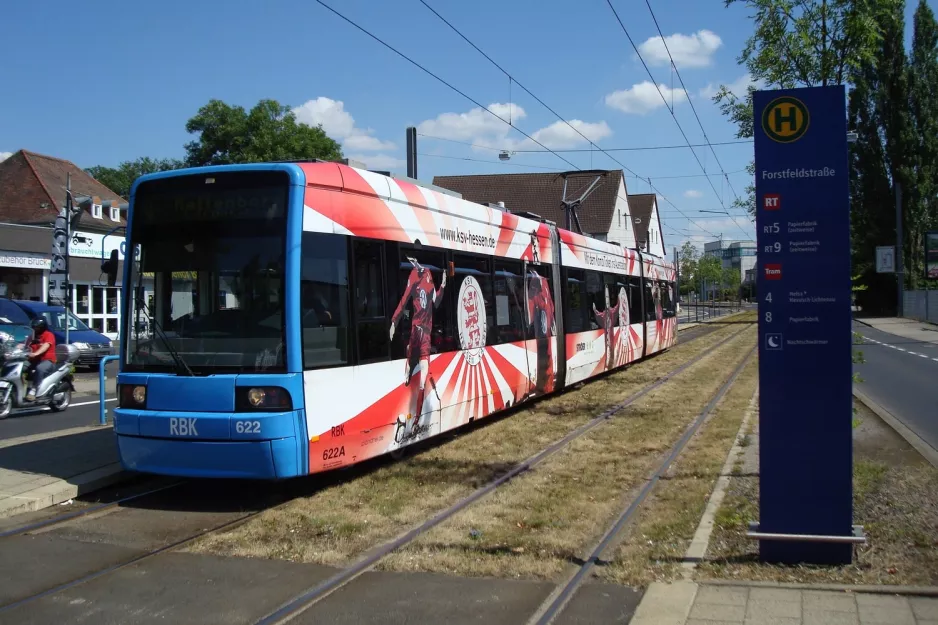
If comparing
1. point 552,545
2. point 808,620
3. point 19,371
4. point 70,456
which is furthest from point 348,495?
point 19,371

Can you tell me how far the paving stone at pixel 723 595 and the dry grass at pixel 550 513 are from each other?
40.9 inches

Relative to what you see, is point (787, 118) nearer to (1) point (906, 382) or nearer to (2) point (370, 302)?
(2) point (370, 302)

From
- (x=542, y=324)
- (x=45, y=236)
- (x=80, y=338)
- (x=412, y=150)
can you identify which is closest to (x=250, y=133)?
(x=45, y=236)

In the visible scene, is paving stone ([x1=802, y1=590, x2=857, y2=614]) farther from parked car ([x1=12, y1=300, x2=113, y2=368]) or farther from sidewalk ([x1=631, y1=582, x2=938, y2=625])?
parked car ([x1=12, y1=300, x2=113, y2=368])

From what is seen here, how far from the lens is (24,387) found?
14312mm

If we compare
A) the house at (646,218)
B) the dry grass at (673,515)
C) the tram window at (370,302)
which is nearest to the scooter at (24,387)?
the tram window at (370,302)

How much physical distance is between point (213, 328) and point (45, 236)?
2989 centimetres

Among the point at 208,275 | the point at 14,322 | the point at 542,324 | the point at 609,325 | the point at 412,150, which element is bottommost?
the point at 609,325

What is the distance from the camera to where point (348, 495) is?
783 cm

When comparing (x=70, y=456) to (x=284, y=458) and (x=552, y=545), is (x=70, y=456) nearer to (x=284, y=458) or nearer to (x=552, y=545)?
(x=284, y=458)

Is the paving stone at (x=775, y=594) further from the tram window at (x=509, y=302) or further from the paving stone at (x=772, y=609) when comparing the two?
the tram window at (x=509, y=302)

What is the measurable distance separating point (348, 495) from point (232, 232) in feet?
8.59

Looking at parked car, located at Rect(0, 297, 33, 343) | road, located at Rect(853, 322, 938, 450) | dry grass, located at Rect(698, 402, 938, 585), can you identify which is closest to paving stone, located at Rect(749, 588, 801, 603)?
dry grass, located at Rect(698, 402, 938, 585)

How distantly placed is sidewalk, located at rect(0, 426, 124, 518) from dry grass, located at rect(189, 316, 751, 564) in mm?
2031
